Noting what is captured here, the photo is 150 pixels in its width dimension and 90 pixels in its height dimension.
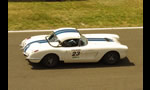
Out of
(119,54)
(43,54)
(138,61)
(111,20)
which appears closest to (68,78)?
(43,54)

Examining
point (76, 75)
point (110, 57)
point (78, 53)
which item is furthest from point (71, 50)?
point (110, 57)

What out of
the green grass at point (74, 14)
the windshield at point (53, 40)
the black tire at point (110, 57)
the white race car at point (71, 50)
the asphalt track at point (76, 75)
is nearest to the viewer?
the asphalt track at point (76, 75)

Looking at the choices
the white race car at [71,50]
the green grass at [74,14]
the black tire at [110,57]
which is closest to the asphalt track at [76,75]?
the black tire at [110,57]

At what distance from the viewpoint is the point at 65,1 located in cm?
2203

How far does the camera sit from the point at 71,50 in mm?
10664

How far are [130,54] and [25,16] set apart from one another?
336 inches

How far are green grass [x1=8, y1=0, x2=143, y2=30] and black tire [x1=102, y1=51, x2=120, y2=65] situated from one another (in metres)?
6.30

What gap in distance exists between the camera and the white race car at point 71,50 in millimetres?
10586

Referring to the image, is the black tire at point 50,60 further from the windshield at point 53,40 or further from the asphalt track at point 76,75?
the windshield at point 53,40

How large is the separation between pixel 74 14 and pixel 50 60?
29.0 ft

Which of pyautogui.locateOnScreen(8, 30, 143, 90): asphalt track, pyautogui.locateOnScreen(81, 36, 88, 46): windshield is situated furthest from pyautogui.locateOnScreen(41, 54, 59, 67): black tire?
pyautogui.locateOnScreen(81, 36, 88, 46): windshield

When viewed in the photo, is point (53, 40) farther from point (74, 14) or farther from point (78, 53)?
point (74, 14)

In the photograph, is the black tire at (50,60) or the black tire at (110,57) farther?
the black tire at (110,57)

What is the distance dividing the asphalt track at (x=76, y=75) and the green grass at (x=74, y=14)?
17.8 feet
